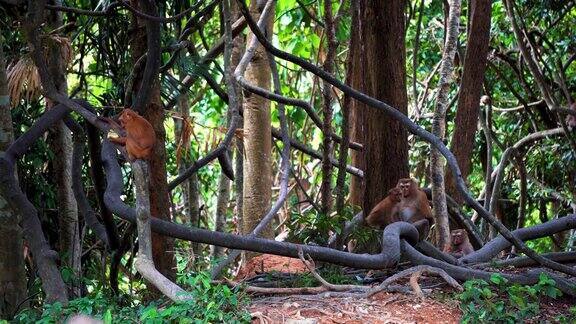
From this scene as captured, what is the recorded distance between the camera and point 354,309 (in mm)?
4312

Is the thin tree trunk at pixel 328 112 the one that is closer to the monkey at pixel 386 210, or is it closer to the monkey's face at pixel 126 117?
the monkey at pixel 386 210

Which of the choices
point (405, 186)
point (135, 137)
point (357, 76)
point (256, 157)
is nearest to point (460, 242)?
point (405, 186)

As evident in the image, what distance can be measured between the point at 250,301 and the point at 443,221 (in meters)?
2.88

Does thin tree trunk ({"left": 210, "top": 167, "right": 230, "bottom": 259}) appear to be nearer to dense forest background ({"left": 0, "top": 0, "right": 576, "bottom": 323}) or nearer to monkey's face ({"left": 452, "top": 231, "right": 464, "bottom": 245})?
dense forest background ({"left": 0, "top": 0, "right": 576, "bottom": 323})

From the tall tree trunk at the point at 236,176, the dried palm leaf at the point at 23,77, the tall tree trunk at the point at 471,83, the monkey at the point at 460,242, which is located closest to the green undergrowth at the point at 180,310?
the dried palm leaf at the point at 23,77

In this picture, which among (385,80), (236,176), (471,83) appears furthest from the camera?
(236,176)

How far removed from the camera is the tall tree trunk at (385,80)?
247 inches

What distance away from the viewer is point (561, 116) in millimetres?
8805

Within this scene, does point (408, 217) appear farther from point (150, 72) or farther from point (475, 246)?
point (150, 72)

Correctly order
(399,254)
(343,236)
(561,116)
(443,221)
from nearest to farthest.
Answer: (399,254) → (343,236) → (443,221) → (561,116)

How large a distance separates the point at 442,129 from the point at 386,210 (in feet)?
2.86

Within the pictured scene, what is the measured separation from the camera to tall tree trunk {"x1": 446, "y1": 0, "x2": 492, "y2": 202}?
791cm

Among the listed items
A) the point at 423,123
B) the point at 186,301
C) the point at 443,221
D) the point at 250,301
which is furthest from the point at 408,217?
the point at 423,123

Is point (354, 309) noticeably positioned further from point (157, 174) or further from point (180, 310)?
point (157, 174)
